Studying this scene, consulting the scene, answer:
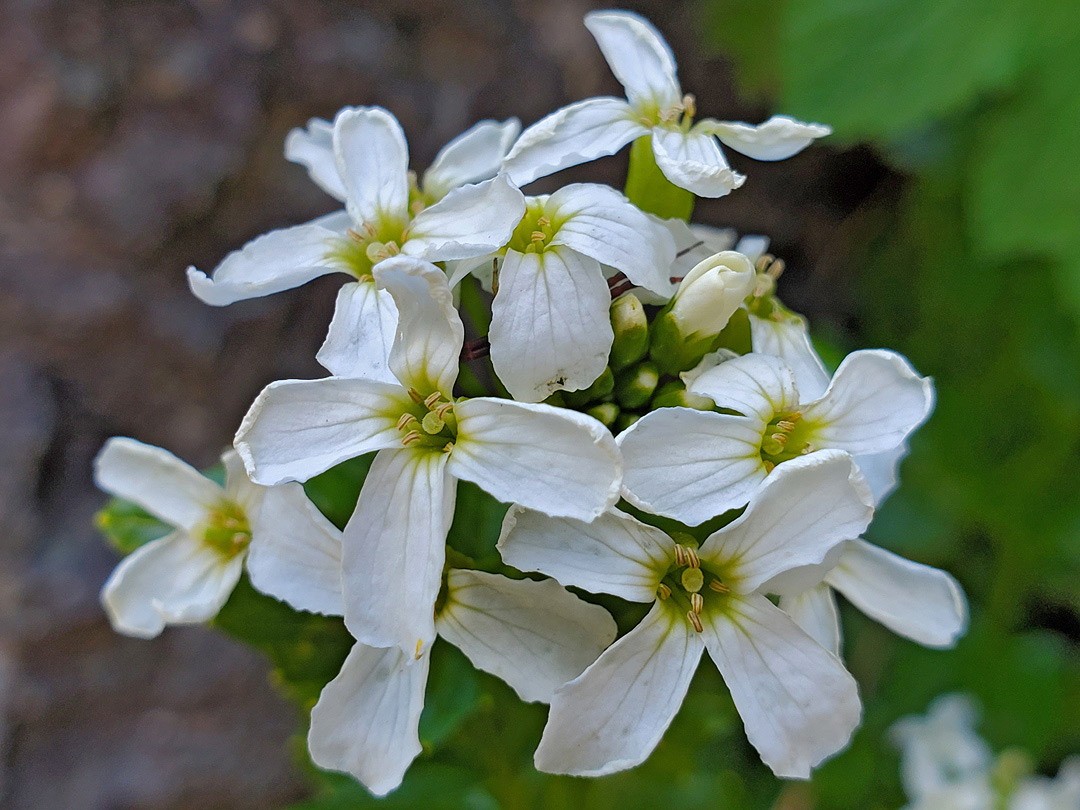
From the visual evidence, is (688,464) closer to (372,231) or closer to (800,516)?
(800,516)

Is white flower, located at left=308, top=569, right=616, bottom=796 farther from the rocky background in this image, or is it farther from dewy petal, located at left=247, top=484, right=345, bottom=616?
the rocky background

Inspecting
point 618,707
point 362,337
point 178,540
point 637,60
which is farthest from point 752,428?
point 178,540

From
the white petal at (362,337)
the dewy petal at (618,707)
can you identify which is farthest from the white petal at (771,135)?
the dewy petal at (618,707)

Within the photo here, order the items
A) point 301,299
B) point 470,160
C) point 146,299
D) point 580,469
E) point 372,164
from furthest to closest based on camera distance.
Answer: point 301,299, point 146,299, point 470,160, point 372,164, point 580,469

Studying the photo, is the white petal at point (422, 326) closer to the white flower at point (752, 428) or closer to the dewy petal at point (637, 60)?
the white flower at point (752, 428)

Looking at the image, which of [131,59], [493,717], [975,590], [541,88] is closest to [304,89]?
[131,59]

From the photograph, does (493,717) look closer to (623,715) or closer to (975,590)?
(623,715)

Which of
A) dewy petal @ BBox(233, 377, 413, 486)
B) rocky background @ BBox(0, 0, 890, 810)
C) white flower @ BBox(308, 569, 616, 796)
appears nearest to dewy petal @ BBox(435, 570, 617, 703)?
white flower @ BBox(308, 569, 616, 796)
